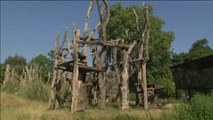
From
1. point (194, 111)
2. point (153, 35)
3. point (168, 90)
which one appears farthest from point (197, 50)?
point (194, 111)

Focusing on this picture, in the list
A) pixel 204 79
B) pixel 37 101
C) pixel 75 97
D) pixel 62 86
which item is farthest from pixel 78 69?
pixel 204 79

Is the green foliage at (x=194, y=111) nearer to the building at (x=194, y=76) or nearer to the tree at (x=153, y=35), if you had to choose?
the building at (x=194, y=76)

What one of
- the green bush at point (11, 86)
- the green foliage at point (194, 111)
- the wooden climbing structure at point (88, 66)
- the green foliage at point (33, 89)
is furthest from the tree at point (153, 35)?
the green foliage at point (194, 111)

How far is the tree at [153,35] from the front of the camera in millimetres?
42688

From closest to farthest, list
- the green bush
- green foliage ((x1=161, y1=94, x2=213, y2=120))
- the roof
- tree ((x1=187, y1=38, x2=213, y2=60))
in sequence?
green foliage ((x1=161, y1=94, x2=213, y2=120))
the roof
the green bush
tree ((x1=187, y1=38, x2=213, y2=60))

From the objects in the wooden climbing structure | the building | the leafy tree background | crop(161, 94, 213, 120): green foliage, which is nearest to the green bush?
the wooden climbing structure

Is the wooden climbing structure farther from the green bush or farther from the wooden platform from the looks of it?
the green bush

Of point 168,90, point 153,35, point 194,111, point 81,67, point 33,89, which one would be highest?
point 153,35

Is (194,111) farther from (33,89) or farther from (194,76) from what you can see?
(33,89)

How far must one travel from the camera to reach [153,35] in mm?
43188

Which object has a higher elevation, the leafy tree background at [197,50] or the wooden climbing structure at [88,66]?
the leafy tree background at [197,50]

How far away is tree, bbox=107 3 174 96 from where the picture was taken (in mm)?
42688

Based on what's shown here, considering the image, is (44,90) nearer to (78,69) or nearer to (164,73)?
(78,69)

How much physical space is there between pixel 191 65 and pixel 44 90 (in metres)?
10.8
